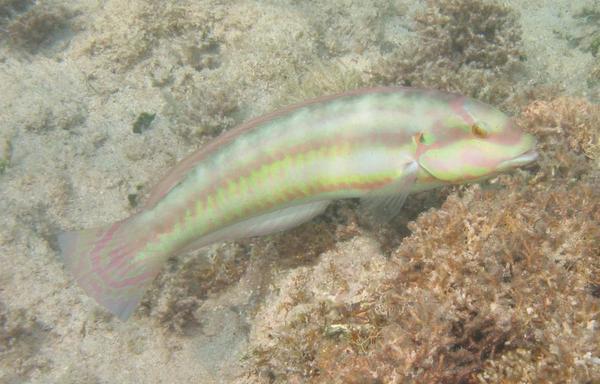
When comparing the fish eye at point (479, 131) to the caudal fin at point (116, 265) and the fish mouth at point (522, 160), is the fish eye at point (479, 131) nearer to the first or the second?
the fish mouth at point (522, 160)

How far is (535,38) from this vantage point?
5828mm

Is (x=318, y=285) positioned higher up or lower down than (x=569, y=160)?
lower down

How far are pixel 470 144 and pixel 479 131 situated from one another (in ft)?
0.31

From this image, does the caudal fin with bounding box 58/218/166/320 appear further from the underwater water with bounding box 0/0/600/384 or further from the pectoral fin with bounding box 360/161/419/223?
the pectoral fin with bounding box 360/161/419/223

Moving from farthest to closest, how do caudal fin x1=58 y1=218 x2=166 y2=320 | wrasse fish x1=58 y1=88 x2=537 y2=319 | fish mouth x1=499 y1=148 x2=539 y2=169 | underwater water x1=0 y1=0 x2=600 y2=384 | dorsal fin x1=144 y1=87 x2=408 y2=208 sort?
1. caudal fin x1=58 y1=218 x2=166 y2=320
2. dorsal fin x1=144 y1=87 x2=408 y2=208
3. wrasse fish x1=58 y1=88 x2=537 y2=319
4. fish mouth x1=499 y1=148 x2=539 y2=169
5. underwater water x1=0 y1=0 x2=600 y2=384

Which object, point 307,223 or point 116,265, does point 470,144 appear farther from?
point 116,265

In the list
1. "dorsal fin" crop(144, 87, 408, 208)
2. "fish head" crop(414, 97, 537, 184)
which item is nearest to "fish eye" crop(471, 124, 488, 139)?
"fish head" crop(414, 97, 537, 184)

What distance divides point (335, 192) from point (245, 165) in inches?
25.7

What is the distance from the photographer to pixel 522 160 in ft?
9.52

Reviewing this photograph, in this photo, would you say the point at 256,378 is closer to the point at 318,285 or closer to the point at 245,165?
the point at 318,285

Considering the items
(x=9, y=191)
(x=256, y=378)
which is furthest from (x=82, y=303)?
(x=256, y=378)

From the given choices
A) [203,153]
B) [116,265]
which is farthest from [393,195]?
[116,265]

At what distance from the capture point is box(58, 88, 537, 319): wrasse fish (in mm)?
3035

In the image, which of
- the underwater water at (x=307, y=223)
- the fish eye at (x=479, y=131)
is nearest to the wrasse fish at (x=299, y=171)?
the fish eye at (x=479, y=131)
